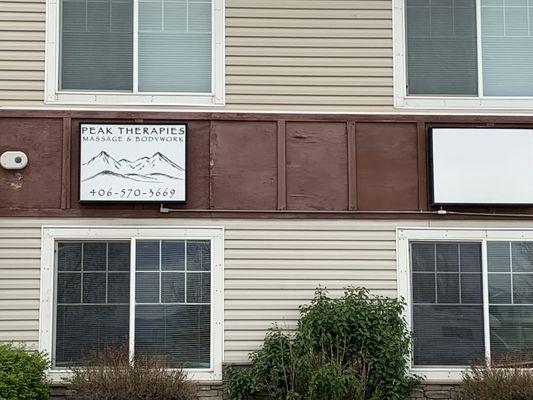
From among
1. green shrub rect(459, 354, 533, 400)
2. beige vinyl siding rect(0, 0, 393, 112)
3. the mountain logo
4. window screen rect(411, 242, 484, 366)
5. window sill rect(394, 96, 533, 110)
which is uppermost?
beige vinyl siding rect(0, 0, 393, 112)

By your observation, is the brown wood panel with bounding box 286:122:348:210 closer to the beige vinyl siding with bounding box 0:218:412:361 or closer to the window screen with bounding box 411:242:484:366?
the beige vinyl siding with bounding box 0:218:412:361

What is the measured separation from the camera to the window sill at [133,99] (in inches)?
365

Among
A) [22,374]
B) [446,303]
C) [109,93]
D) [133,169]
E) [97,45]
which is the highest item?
[97,45]

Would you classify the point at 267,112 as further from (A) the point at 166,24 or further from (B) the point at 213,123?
(A) the point at 166,24

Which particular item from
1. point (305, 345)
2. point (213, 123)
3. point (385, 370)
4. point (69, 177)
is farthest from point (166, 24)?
point (385, 370)

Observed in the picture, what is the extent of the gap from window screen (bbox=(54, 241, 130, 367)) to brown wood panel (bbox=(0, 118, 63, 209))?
622 millimetres

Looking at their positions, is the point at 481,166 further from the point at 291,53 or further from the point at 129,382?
the point at 129,382

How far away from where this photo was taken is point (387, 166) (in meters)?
9.38

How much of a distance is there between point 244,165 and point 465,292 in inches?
119

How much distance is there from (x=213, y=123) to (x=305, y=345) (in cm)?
283

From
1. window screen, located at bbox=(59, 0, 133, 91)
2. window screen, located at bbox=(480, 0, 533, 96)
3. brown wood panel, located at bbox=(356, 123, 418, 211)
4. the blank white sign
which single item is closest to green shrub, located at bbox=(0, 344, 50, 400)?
window screen, located at bbox=(59, 0, 133, 91)

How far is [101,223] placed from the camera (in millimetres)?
9117

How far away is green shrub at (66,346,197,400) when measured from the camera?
8109mm

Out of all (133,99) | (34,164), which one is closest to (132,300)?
(34,164)
